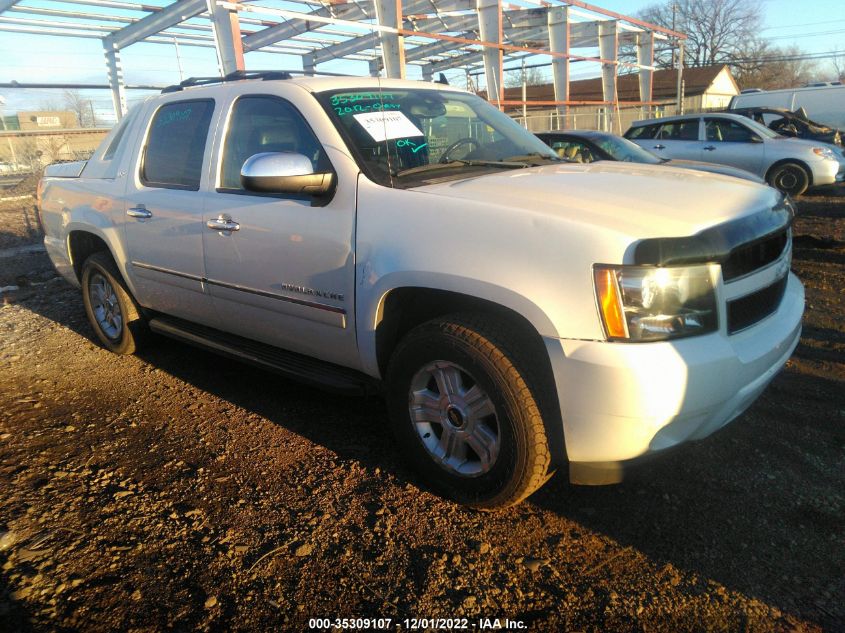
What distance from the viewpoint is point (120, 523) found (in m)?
2.81

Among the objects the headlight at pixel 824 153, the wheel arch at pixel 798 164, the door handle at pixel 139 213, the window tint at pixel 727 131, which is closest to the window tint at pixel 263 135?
the door handle at pixel 139 213

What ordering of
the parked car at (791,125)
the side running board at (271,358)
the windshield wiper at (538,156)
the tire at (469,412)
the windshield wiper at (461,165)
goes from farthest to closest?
the parked car at (791,125)
the windshield wiper at (538,156)
the side running board at (271,358)
the windshield wiper at (461,165)
the tire at (469,412)

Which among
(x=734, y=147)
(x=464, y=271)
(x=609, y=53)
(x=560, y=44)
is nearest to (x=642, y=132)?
(x=734, y=147)

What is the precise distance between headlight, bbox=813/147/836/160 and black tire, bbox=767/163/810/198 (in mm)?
408

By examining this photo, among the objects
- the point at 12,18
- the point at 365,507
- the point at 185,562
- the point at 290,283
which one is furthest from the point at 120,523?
the point at 12,18

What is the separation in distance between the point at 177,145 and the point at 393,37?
10.2m

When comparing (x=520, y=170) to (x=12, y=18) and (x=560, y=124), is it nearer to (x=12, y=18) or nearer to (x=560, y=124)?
(x=12, y=18)

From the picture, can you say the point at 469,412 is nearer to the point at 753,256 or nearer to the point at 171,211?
the point at 753,256

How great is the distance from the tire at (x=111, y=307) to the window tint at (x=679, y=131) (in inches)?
464

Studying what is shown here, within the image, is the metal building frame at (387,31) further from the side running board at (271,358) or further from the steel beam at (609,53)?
the side running board at (271,358)

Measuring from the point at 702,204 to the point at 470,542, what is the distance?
166cm

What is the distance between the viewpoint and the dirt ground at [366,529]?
7.37 ft

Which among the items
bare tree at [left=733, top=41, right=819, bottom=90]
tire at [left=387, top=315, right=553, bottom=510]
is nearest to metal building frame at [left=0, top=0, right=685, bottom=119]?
tire at [left=387, top=315, right=553, bottom=510]

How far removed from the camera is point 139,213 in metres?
4.14
